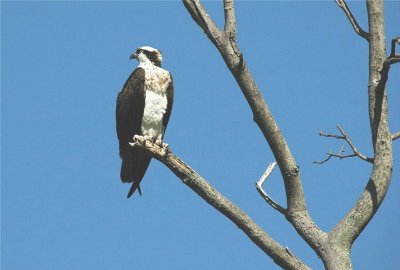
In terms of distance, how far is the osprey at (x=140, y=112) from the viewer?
21.4 feet

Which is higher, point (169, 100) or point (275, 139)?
→ point (169, 100)

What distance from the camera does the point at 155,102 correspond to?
21.6ft

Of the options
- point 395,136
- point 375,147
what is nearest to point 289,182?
point 375,147

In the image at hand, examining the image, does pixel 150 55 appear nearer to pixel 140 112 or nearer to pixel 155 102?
pixel 155 102

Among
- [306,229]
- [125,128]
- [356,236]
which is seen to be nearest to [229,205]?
[306,229]

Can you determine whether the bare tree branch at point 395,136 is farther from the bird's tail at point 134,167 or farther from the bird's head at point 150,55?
the bird's head at point 150,55

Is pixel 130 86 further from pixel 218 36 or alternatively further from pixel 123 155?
pixel 218 36

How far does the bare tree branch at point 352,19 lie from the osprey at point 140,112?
241 centimetres

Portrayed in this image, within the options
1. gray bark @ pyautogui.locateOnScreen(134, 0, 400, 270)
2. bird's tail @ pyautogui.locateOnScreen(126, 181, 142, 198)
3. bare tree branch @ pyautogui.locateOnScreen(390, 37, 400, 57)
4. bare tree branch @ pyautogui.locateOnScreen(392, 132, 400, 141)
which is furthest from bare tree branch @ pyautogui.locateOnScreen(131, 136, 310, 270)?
bird's tail @ pyautogui.locateOnScreen(126, 181, 142, 198)

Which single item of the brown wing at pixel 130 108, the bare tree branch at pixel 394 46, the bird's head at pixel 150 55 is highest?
the bird's head at pixel 150 55

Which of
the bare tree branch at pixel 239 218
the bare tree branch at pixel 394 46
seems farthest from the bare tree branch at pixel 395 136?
the bare tree branch at pixel 239 218

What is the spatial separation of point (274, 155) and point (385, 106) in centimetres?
98

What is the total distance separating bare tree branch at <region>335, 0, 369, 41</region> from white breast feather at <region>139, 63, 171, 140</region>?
2.42 meters

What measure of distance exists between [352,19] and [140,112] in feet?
8.53
